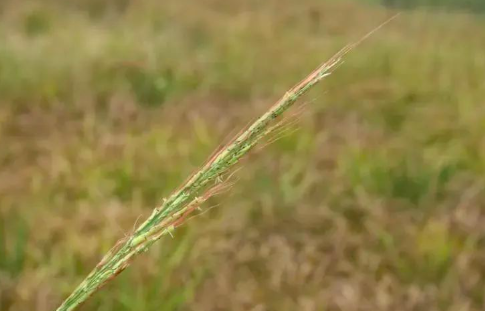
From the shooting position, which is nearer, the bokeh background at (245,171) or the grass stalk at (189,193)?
the grass stalk at (189,193)

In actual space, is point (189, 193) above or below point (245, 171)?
above

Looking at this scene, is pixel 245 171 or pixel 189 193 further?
pixel 245 171

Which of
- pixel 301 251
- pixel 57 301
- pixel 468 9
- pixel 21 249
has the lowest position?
pixel 468 9

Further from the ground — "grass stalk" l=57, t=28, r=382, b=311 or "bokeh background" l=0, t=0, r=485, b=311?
"grass stalk" l=57, t=28, r=382, b=311

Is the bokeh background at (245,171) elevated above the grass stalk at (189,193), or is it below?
below

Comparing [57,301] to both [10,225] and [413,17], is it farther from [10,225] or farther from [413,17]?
[413,17]

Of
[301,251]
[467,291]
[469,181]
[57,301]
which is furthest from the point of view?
[469,181]

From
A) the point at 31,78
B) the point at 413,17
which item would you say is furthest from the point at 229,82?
the point at 413,17

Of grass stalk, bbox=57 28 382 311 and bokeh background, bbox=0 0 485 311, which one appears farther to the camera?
bokeh background, bbox=0 0 485 311
